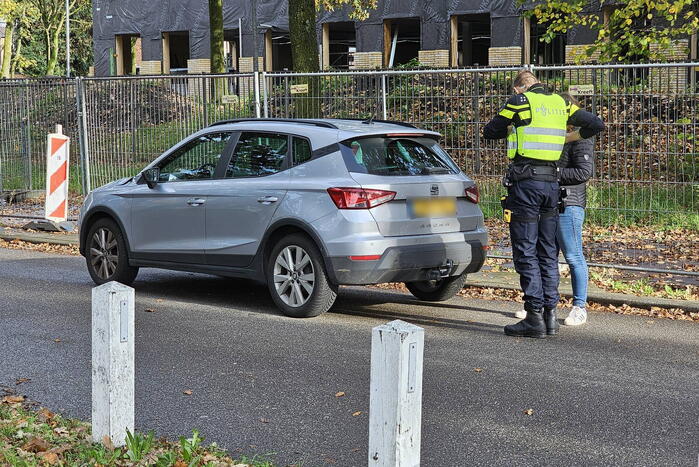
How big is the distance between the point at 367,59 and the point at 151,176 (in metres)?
30.5

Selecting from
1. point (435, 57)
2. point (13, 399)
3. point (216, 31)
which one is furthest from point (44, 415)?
point (435, 57)

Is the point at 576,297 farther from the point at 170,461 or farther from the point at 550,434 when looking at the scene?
the point at 170,461

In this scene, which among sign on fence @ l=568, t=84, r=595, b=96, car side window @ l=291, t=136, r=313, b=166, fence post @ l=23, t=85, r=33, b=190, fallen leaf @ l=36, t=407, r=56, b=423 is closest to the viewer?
fallen leaf @ l=36, t=407, r=56, b=423

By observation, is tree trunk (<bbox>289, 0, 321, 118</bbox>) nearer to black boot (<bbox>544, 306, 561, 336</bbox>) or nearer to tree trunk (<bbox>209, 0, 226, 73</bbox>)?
black boot (<bbox>544, 306, 561, 336</bbox>)

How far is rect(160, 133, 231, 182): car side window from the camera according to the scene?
32.8 ft

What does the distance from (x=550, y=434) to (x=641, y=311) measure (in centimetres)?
442

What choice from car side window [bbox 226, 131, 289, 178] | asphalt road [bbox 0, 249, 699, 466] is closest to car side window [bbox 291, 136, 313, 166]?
car side window [bbox 226, 131, 289, 178]

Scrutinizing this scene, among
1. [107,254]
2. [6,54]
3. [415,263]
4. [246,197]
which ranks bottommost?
[107,254]

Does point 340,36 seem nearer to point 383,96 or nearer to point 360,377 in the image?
point 383,96

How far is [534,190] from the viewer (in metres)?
8.24

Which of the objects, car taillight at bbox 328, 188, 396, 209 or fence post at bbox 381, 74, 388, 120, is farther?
fence post at bbox 381, 74, 388, 120

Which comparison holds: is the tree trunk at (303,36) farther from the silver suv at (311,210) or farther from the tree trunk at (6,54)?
the tree trunk at (6,54)

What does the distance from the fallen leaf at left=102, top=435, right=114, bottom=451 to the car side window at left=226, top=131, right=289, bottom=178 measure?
468 centimetres

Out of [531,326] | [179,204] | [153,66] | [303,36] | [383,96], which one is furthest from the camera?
[153,66]
